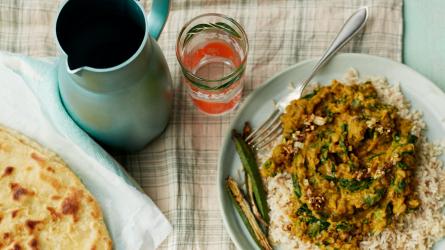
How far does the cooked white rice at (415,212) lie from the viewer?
2387 mm

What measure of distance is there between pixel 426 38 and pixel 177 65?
1.05m

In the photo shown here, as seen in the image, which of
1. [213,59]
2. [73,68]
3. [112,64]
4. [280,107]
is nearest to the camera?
[73,68]

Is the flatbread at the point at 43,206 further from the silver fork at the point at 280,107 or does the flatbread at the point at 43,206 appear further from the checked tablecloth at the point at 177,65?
the silver fork at the point at 280,107

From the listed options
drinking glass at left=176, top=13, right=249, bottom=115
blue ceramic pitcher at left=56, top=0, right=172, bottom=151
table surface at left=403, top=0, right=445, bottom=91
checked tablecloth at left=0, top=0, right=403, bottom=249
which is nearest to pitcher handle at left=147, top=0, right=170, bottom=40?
blue ceramic pitcher at left=56, top=0, right=172, bottom=151

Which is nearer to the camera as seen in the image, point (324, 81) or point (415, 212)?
point (415, 212)

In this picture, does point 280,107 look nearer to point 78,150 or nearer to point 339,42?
point 339,42

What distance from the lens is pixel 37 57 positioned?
2.69 m

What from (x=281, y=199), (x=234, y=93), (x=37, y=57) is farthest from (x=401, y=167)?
(x=37, y=57)

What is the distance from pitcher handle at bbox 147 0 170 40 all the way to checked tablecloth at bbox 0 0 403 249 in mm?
469

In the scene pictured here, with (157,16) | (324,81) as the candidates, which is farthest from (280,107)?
(157,16)

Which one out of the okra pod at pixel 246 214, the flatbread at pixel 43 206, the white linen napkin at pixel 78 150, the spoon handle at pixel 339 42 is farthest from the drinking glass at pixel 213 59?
the flatbread at pixel 43 206

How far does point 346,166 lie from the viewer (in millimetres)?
2311

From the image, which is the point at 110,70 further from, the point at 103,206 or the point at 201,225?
the point at 201,225

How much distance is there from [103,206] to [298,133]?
78 cm
